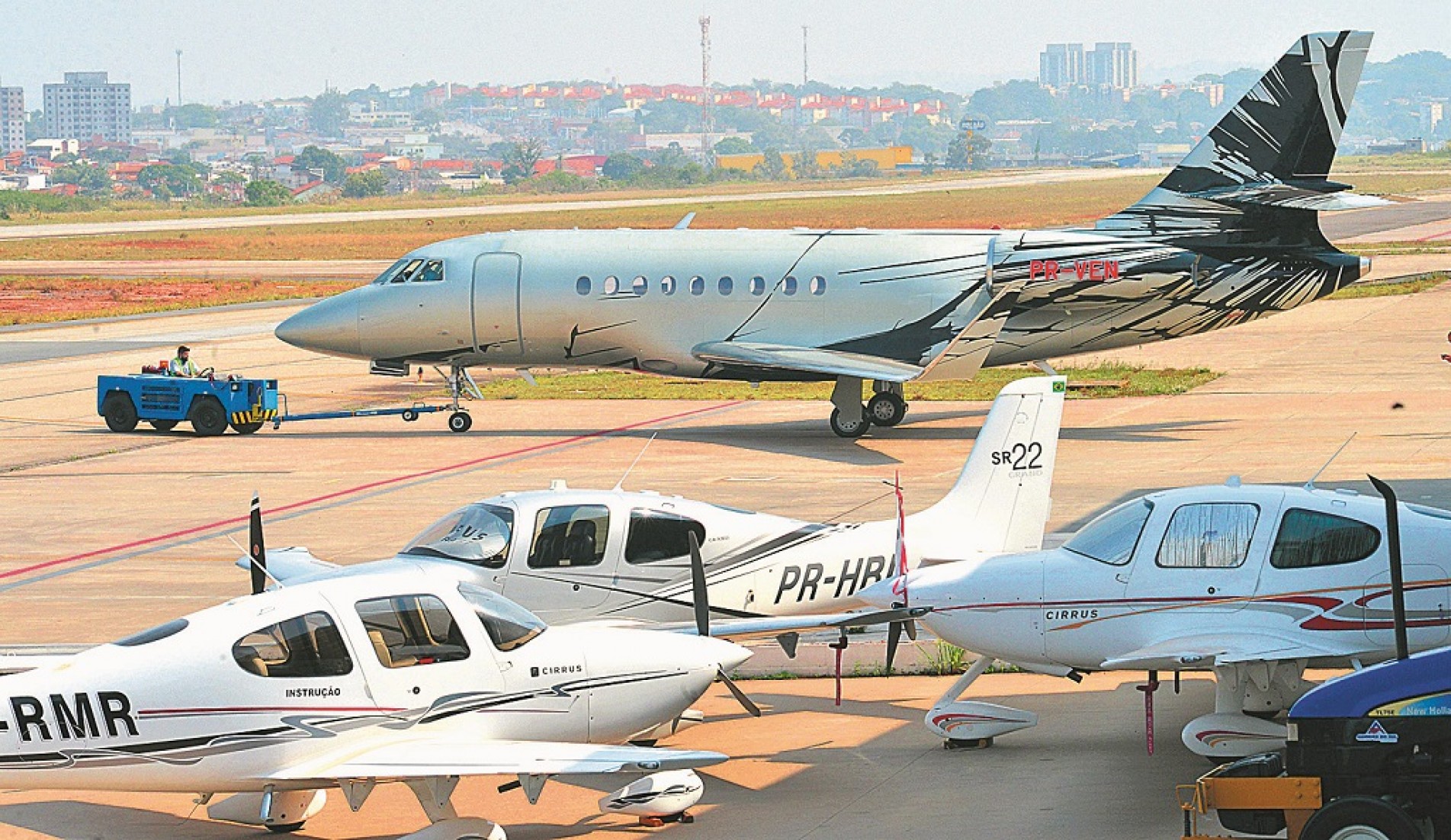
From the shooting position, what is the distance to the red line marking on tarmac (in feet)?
84.0

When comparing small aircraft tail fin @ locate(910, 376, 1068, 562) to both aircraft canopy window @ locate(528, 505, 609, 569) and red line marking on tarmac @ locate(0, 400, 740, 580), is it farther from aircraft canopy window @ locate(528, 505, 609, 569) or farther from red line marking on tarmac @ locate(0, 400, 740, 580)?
red line marking on tarmac @ locate(0, 400, 740, 580)

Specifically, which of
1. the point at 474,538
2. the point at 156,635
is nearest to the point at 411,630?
the point at 156,635

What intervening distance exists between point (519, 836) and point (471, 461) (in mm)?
20721

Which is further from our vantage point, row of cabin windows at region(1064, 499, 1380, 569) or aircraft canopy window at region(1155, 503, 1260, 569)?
aircraft canopy window at region(1155, 503, 1260, 569)

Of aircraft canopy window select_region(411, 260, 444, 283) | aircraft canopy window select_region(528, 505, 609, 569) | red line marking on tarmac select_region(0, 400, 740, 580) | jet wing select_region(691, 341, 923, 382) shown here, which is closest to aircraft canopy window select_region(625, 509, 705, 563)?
aircraft canopy window select_region(528, 505, 609, 569)

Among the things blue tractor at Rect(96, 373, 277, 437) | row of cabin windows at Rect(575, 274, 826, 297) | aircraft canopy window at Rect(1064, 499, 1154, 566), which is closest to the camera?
aircraft canopy window at Rect(1064, 499, 1154, 566)

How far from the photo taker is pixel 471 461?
1350 inches

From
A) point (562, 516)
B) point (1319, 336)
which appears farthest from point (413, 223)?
point (562, 516)

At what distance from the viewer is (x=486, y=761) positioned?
1250 centimetres

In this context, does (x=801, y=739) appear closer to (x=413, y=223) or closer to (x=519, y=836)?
(x=519, y=836)

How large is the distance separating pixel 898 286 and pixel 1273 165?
23.9 ft

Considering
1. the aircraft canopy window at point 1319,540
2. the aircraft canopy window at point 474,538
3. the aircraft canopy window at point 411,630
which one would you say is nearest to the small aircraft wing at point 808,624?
the aircraft canopy window at point 411,630

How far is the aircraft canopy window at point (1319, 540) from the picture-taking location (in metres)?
14.6

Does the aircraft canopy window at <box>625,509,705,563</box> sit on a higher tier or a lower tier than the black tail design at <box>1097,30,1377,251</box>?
lower
